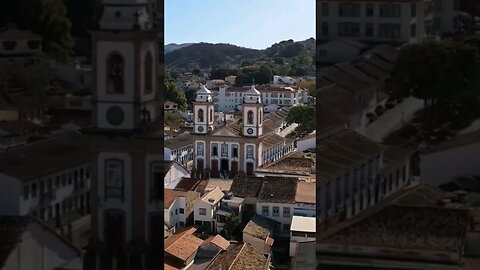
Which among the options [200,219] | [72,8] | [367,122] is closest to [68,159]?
[72,8]

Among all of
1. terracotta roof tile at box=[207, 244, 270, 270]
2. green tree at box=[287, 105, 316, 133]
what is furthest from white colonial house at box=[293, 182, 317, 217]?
green tree at box=[287, 105, 316, 133]

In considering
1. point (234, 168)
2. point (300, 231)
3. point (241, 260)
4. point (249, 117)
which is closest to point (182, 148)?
point (234, 168)

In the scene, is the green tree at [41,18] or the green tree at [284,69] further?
the green tree at [284,69]

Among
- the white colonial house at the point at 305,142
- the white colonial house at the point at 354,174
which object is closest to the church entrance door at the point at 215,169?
the white colonial house at the point at 305,142

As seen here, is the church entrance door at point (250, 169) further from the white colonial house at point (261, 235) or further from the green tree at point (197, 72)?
the white colonial house at point (261, 235)

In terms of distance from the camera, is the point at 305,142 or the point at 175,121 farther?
the point at 305,142

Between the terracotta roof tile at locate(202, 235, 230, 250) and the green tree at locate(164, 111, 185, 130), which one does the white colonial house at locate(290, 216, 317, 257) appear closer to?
the terracotta roof tile at locate(202, 235, 230, 250)

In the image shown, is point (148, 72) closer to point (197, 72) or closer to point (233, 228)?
point (233, 228)
